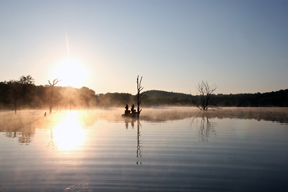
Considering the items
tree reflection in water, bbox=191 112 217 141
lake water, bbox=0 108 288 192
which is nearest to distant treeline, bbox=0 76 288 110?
tree reflection in water, bbox=191 112 217 141

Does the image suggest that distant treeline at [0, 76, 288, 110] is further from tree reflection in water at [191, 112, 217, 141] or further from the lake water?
the lake water

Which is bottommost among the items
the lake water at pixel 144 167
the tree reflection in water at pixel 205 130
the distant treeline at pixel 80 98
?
the lake water at pixel 144 167

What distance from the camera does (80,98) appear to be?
112375mm

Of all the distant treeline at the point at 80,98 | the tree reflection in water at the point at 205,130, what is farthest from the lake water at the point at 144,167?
the distant treeline at the point at 80,98

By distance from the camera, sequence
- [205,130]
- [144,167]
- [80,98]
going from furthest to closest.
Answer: [80,98] → [205,130] → [144,167]

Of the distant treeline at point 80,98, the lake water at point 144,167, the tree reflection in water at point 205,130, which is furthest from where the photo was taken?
the distant treeline at point 80,98

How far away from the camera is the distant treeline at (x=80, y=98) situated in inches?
2926

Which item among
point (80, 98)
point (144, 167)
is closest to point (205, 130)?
point (144, 167)

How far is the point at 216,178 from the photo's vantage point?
262 inches

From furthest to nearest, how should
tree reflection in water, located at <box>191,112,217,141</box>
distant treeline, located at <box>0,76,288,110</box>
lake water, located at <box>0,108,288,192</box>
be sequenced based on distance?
1. distant treeline, located at <box>0,76,288,110</box>
2. tree reflection in water, located at <box>191,112,217,141</box>
3. lake water, located at <box>0,108,288,192</box>

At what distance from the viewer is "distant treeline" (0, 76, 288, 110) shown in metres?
74.3

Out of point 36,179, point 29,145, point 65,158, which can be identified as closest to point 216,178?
point 36,179

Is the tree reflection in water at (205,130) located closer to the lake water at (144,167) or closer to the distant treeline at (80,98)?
the lake water at (144,167)

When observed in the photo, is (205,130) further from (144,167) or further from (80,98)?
(80,98)
